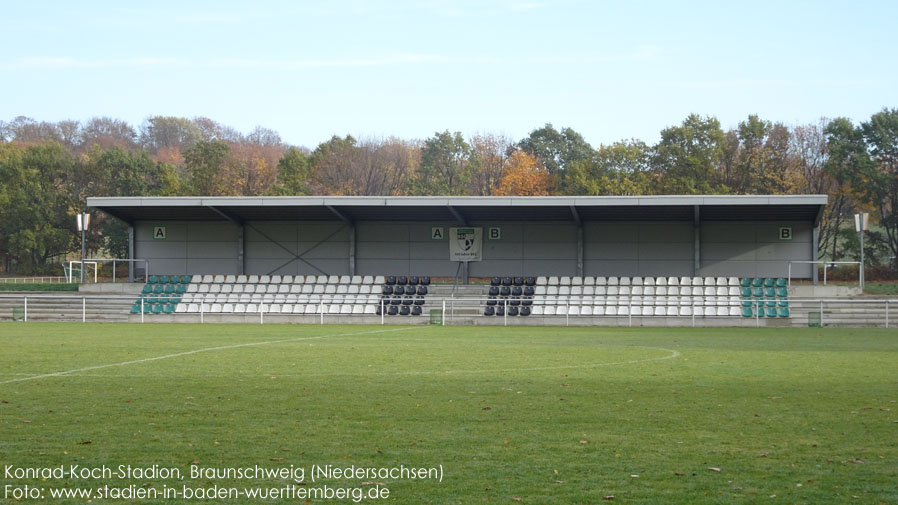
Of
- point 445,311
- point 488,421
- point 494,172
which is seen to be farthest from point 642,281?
point 494,172

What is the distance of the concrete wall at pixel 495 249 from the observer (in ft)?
126

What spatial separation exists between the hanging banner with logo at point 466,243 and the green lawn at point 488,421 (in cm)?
2201

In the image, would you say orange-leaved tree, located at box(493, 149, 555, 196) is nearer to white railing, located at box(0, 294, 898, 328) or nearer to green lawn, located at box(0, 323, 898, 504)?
white railing, located at box(0, 294, 898, 328)

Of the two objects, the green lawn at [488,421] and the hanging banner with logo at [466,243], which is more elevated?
the hanging banner with logo at [466,243]

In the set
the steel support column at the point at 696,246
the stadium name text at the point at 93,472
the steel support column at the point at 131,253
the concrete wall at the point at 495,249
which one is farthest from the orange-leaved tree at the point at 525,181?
the stadium name text at the point at 93,472

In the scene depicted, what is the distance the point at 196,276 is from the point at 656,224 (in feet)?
65.3

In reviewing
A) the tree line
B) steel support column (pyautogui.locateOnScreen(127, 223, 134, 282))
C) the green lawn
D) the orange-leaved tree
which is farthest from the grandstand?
the orange-leaved tree

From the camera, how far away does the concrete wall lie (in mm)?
38281

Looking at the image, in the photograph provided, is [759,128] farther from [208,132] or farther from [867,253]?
→ [208,132]

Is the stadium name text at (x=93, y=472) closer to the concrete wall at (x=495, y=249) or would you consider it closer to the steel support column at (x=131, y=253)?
the concrete wall at (x=495, y=249)

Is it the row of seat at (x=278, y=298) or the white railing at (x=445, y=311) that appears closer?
the white railing at (x=445, y=311)

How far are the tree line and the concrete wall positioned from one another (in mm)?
23448

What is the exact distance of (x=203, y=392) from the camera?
38.9 feet

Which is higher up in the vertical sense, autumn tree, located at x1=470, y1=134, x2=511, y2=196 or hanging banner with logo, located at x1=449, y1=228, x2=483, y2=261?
autumn tree, located at x1=470, y1=134, x2=511, y2=196
